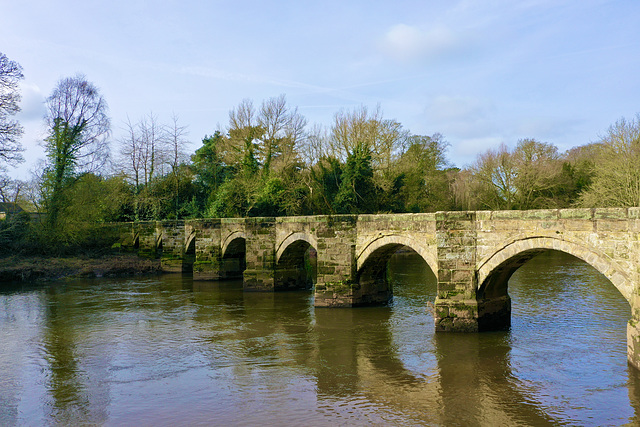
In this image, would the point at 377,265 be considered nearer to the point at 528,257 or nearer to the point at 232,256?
the point at 528,257

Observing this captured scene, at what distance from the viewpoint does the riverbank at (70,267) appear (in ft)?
76.9

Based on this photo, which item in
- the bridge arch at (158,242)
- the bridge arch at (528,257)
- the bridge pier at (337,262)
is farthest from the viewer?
the bridge arch at (158,242)

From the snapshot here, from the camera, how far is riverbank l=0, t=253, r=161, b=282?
76.9 feet

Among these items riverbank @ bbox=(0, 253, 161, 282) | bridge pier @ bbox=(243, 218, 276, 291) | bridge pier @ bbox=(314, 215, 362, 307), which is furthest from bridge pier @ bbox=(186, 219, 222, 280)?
bridge pier @ bbox=(314, 215, 362, 307)

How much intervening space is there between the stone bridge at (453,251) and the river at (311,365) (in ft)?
2.37

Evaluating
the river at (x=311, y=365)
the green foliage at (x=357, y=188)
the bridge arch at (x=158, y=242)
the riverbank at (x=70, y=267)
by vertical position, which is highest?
the green foliage at (x=357, y=188)

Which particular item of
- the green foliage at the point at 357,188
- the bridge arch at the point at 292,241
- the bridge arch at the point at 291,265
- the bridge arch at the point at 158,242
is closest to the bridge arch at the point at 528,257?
the bridge arch at the point at 292,241

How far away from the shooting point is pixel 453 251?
448 inches

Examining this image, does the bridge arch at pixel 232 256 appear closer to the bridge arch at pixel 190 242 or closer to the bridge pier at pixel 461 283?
the bridge arch at pixel 190 242

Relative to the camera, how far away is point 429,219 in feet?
40.7

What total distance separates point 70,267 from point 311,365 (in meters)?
20.1

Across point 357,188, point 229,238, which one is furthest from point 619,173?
point 229,238

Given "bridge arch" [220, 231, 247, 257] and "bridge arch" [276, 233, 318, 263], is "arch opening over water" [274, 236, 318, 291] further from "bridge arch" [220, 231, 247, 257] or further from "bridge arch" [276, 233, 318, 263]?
"bridge arch" [220, 231, 247, 257]

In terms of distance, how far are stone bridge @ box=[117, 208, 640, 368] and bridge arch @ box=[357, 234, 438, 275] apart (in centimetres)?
3
